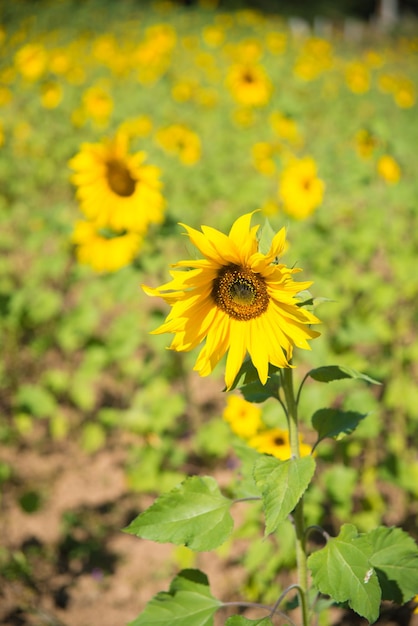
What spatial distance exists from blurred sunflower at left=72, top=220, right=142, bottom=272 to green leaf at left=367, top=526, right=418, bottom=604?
6.34 ft

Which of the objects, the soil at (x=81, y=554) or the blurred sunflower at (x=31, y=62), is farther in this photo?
the blurred sunflower at (x=31, y=62)

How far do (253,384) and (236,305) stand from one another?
22 cm

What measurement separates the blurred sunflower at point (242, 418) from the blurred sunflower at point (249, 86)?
13.1 feet

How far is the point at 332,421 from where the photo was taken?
1.56m

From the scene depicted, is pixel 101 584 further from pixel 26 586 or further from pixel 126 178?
pixel 126 178

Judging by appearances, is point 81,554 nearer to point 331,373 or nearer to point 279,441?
point 279,441

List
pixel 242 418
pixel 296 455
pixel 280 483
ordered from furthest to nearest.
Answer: pixel 242 418 → pixel 296 455 → pixel 280 483

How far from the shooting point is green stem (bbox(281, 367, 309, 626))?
1.41 meters

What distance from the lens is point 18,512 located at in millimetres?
3143

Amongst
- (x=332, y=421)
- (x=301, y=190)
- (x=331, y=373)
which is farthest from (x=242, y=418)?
(x=301, y=190)

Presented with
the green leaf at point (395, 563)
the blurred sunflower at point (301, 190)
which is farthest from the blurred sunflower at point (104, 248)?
the green leaf at point (395, 563)

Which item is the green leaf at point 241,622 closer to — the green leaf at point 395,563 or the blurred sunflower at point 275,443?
the green leaf at point 395,563

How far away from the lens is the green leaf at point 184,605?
1.49 m

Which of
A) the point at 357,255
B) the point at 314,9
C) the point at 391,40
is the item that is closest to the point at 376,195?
the point at 357,255
